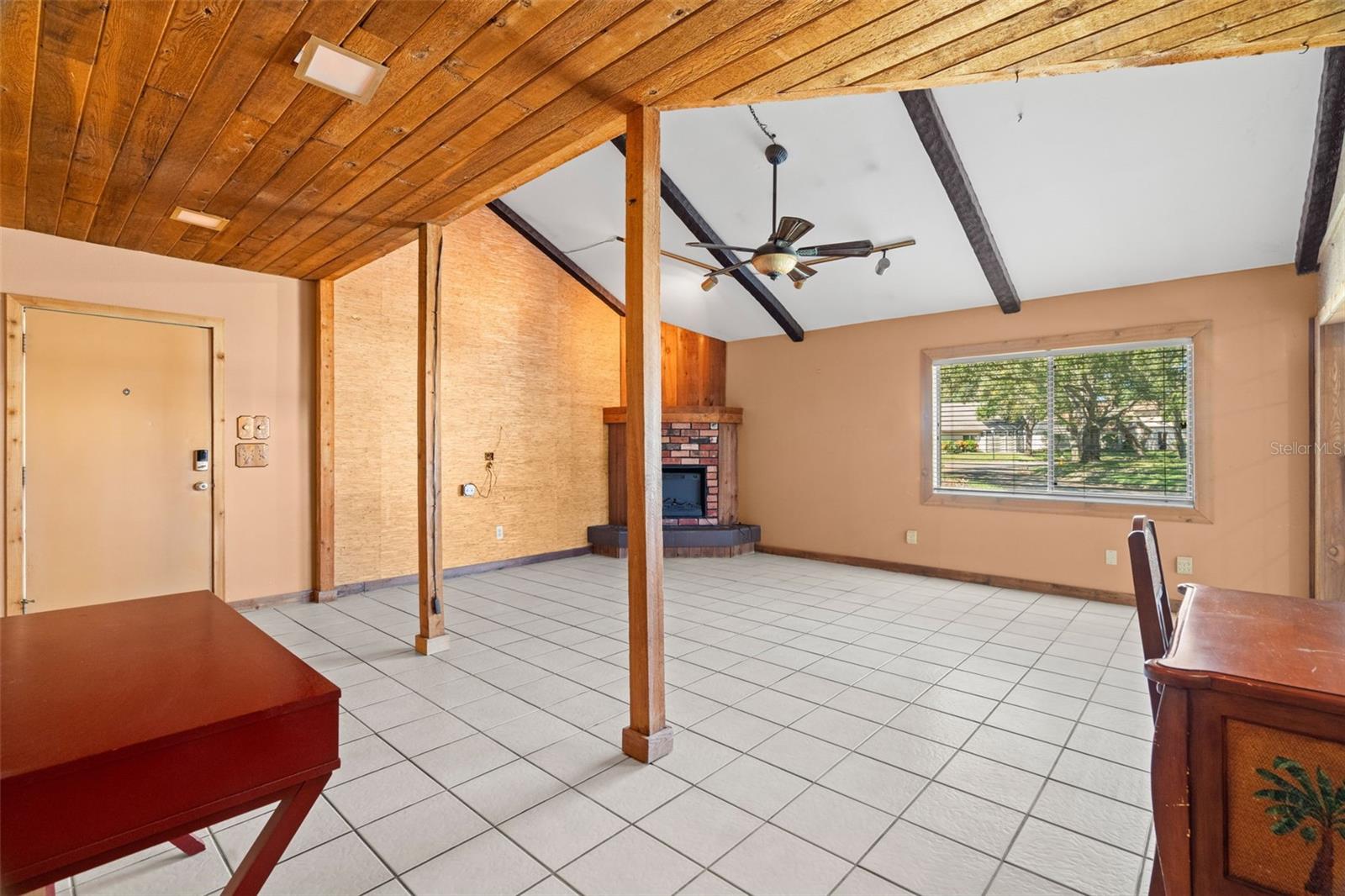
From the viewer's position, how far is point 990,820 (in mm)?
1956

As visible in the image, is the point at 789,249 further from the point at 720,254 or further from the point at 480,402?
the point at 480,402

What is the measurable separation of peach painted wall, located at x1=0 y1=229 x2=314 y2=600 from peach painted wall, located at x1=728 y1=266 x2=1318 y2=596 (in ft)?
14.6

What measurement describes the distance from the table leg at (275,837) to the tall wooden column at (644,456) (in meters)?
1.28

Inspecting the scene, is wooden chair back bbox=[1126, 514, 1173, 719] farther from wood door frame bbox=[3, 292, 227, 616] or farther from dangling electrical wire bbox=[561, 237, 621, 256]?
dangling electrical wire bbox=[561, 237, 621, 256]

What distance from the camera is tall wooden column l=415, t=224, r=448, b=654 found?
3559 mm

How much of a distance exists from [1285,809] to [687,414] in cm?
588

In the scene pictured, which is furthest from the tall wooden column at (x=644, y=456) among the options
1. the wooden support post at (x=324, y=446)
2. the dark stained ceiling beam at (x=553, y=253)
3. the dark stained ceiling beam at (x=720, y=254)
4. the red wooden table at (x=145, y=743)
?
the dark stained ceiling beam at (x=553, y=253)

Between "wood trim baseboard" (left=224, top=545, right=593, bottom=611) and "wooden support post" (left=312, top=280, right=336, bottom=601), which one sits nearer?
"wood trim baseboard" (left=224, top=545, right=593, bottom=611)

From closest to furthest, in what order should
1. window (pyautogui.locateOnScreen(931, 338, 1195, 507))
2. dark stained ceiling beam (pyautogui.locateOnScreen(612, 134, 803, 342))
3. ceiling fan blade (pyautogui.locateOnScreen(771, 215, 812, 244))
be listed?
ceiling fan blade (pyautogui.locateOnScreen(771, 215, 812, 244)) → window (pyautogui.locateOnScreen(931, 338, 1195, 507)) → dark stained ceiling beam (pyautogui.locateOnScreen(612, 134, 803, 342))

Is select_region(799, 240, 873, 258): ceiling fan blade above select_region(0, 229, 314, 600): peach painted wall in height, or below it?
above

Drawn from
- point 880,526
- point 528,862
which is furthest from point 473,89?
point 880,526

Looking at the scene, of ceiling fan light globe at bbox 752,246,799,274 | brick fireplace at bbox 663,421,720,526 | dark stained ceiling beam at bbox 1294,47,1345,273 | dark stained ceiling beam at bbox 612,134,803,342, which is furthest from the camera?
brick fireplace at bbox 663,421,720,526

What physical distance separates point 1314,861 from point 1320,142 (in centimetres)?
384

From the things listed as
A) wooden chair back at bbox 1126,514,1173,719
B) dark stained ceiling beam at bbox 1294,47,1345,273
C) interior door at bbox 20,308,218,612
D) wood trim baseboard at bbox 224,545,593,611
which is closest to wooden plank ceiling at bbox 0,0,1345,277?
interior door at bbox 20,308,218,612
